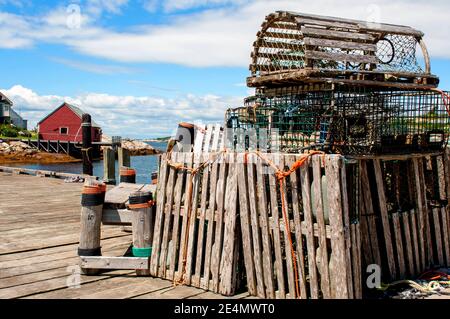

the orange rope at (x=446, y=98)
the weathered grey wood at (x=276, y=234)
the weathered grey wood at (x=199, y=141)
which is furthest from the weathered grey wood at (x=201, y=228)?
the orange rope at (x=446, y=98)

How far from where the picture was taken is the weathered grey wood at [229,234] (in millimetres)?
5309

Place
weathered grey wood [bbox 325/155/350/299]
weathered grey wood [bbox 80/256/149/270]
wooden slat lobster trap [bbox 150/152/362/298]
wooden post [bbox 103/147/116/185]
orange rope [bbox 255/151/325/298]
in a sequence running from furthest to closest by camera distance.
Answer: wooden post [bbox 103/147/116/185], weathered grey wood [bbox 80/256/149/270], orange rope [bbox 255/151/325/298], wooden slat lobster trap [bbox 150/152/362/298], weathered grey wood [bbox 325/155/350/299]

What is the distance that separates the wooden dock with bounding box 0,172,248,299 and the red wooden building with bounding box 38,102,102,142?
61.1 meters

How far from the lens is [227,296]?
5289 mm

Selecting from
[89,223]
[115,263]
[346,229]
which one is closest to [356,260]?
[346,229]

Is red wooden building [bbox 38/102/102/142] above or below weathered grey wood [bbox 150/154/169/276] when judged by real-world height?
above

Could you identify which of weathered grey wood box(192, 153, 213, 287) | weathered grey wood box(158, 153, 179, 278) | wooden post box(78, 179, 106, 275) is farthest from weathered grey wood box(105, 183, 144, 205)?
weathered grey wood box(192, 153, 213, 287)

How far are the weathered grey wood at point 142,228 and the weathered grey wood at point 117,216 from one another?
315 mm

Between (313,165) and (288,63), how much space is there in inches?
95.6

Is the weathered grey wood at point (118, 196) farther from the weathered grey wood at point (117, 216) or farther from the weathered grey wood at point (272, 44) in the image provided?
the weathered grey wood at point (272, 44)

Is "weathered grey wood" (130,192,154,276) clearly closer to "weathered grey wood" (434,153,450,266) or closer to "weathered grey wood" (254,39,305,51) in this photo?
"weathered grey wood" (254,39,305,51)

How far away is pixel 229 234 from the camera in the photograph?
17.6ft

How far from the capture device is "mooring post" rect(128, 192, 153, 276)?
603cm
